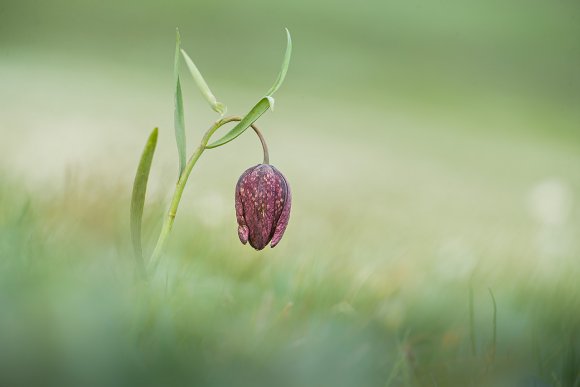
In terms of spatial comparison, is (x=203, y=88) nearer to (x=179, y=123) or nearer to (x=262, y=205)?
(x=179, y=123)

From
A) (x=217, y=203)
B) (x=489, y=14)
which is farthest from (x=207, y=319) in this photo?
(x=489, y=14)

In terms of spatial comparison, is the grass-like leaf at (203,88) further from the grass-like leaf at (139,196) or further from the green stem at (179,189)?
the grass-like leaf at (139,196)

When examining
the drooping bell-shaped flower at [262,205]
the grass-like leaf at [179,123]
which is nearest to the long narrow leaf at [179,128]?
the grass-like leaf at [179,123]

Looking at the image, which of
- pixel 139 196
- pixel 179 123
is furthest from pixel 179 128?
pixel 139 196

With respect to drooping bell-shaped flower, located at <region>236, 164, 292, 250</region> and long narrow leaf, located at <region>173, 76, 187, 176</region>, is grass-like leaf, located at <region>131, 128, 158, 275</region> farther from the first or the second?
drooping bell-shaped flower, located at <region>236, 164, 292, 250</region>

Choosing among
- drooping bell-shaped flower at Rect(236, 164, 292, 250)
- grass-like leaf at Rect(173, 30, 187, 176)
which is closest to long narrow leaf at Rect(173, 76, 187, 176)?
grass-like leaf at Rect(173, 30, 187, 176)
